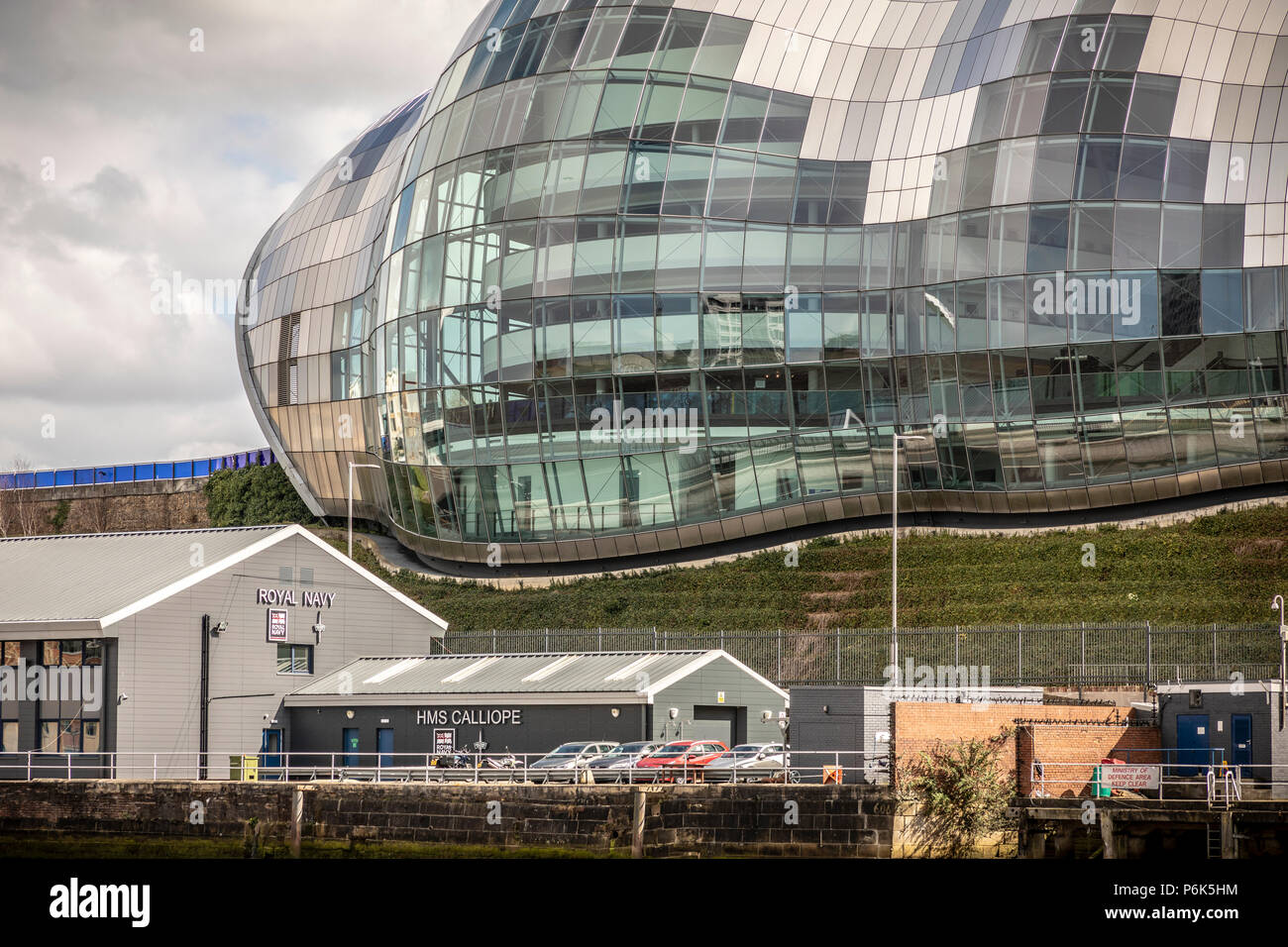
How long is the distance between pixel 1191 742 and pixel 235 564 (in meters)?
27.9

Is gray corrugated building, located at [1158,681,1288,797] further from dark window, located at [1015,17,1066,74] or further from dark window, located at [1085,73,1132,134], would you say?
dark window, located at [1015,17,1066,74]

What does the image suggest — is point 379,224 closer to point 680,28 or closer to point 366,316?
point 366,316

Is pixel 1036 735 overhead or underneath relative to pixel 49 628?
underneath

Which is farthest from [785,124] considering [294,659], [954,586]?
[294,659]

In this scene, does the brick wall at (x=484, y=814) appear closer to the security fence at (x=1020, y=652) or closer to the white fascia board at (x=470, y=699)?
the white fascia board at (x=470, y=699)

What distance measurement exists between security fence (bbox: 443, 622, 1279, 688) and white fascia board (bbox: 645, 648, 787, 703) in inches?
118

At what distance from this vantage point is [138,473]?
104m

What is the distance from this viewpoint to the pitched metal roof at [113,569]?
47281mm

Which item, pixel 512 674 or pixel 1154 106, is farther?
pixel 1154 106

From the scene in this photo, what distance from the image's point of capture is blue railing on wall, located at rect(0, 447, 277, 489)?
99.0 m
